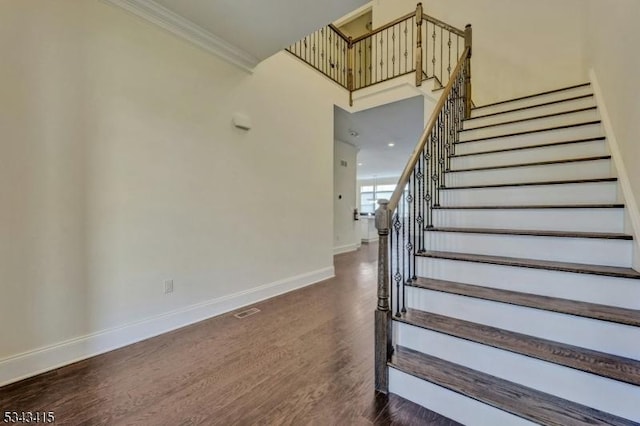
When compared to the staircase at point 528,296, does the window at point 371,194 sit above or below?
above

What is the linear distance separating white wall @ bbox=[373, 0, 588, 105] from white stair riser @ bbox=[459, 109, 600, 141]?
145 centimetres

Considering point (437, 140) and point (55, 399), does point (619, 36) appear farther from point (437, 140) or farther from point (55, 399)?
point (55, 399)

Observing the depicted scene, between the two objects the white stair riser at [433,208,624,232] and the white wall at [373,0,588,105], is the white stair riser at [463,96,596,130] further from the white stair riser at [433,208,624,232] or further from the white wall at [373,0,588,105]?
the white stair riser at [433,208,624,232]

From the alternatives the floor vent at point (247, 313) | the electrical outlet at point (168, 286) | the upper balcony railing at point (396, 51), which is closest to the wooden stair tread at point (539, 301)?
the floor vent at point (247, 313)

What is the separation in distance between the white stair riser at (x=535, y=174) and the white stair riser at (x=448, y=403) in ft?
6.49

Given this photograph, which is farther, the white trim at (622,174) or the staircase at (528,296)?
the white trim at (622,174)

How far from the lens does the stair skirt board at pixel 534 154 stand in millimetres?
2363

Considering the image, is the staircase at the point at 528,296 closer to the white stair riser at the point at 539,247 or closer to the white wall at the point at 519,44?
the white stair riser at the point at 539,247

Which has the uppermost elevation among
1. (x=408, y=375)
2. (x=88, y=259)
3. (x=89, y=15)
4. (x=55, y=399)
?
(x=89, y=15)

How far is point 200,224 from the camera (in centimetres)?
271

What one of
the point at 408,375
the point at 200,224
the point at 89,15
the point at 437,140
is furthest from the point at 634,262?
the point at 89,15

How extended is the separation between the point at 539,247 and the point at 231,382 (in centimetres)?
225

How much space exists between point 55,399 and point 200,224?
153 centimetres

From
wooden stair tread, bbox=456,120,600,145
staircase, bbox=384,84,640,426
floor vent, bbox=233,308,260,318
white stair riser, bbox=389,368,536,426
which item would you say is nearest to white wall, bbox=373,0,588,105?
wooden stair tread, bbox=456,120,600,145
